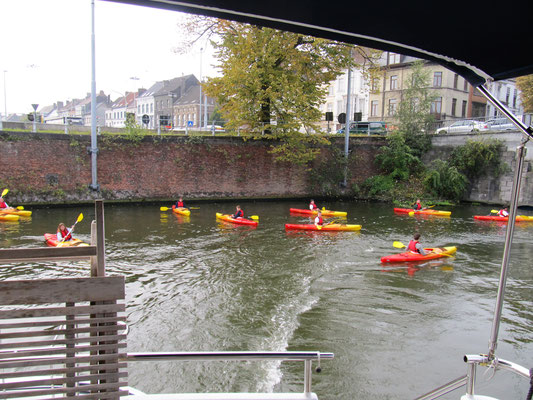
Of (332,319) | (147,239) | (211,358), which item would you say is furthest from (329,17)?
(147,239)

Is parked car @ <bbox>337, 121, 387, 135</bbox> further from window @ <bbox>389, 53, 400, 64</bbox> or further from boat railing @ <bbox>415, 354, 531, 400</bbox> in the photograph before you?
boat railing @ <bbox>415, 354, 531, 400</bbox>

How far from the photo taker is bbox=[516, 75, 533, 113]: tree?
32594 millimetres

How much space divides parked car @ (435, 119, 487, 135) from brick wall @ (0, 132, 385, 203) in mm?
6289

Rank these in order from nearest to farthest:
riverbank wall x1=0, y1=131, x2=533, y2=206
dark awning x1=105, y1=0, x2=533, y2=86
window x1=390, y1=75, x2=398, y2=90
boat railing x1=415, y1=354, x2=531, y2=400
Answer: dark awning x1=105, y1=0, x2=533, y2=86, boat railing x1=415, y1=354, x2=531, y2=400, riverbank wall x1=0, y1=131, x2=533, y2=206, window x1=390, y1=75, x2=398, y2=90

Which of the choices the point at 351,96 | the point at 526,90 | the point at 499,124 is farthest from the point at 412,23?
the point at 351,96

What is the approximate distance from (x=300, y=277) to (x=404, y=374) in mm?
5214

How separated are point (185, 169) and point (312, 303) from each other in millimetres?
17768

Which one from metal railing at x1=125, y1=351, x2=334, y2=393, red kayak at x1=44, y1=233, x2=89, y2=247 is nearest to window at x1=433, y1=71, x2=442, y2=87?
red kayak at x1=44, y1=233, x2=89, y2=247

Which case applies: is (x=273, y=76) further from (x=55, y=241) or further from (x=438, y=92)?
(x=438, y=92)

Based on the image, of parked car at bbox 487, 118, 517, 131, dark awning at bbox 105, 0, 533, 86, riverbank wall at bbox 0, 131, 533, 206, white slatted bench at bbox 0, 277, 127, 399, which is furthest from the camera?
parked car at bbox 487, 118, 517, 131

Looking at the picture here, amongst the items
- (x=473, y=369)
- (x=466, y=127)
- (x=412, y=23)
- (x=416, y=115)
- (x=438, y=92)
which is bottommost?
(x=473, y=369)

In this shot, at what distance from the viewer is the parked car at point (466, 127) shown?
97.3 ft

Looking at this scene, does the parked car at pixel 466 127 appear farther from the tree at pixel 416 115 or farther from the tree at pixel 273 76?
the tree at pixel 273 76

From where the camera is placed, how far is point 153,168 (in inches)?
1004
